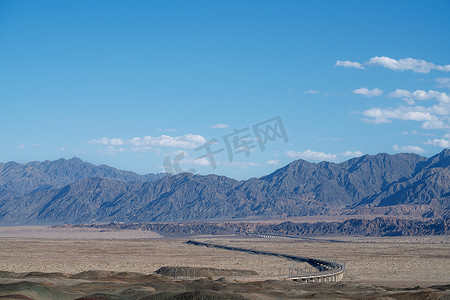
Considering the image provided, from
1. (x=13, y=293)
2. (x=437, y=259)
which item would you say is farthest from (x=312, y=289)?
(x=437, y=259)

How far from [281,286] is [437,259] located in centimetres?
5642

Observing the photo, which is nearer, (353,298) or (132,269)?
(353,298)

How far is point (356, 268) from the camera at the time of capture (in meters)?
79.6

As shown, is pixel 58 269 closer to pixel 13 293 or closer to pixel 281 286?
pixel 281 286

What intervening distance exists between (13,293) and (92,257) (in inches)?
2525

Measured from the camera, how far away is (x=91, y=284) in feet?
147

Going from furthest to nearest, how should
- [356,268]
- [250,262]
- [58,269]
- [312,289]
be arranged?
[250,262] < [356,268] < [58,269] < [312,289]

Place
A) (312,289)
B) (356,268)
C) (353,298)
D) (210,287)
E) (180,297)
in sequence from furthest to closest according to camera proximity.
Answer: (356,268) < (312,289) < (210,287) < (353,298) < (180,297)

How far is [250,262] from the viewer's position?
86.7 m

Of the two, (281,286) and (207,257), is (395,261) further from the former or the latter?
(281,286)

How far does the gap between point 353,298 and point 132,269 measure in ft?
139

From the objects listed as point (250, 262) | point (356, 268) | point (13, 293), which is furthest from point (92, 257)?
point (13, 293)

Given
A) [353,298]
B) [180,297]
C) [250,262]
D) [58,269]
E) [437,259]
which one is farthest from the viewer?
[437,259]

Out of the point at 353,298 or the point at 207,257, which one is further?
the point at 207,257
